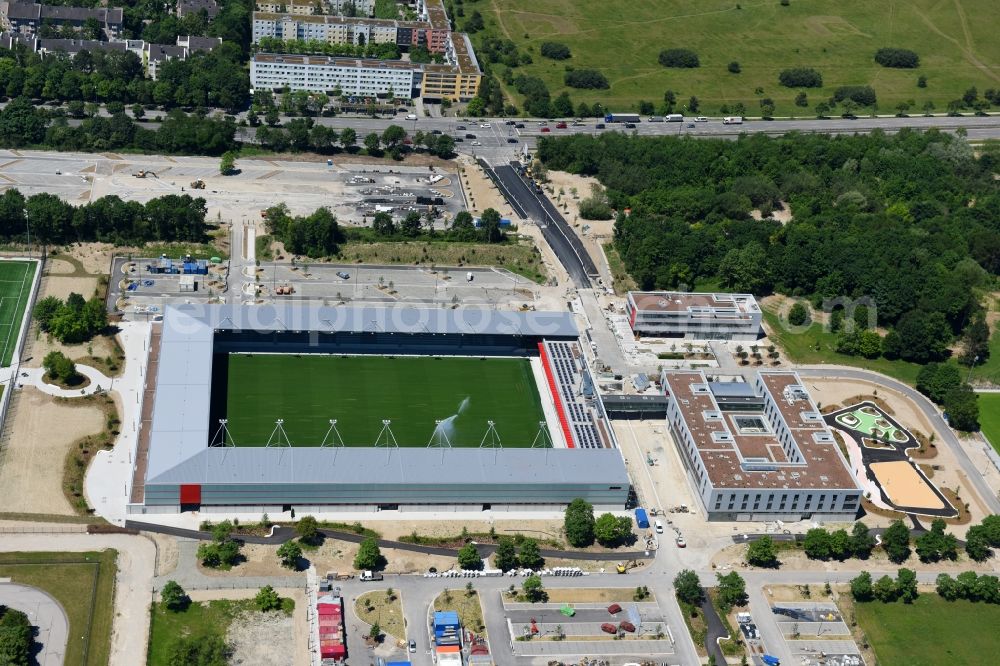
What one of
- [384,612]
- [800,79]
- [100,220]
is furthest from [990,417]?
[100,220]

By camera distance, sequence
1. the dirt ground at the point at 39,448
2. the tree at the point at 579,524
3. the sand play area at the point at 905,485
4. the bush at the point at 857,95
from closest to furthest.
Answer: the dirt ground at the point at 39,448
the tree at the point at 579,524
the sand play area at the point at 905,485
the bush at the point at 857,95

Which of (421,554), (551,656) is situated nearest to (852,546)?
(551,656)

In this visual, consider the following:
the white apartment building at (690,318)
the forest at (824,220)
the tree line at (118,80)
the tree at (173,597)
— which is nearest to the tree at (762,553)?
the white apartment building at (690,318)

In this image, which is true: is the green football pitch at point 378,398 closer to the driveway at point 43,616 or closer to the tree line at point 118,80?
the driveway at point 43,616

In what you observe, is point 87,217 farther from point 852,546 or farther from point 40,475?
point 852,546

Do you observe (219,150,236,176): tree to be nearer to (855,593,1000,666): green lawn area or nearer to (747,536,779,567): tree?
(747,536,779,567): tree

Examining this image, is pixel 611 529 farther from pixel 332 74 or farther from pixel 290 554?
pixel 332 74
